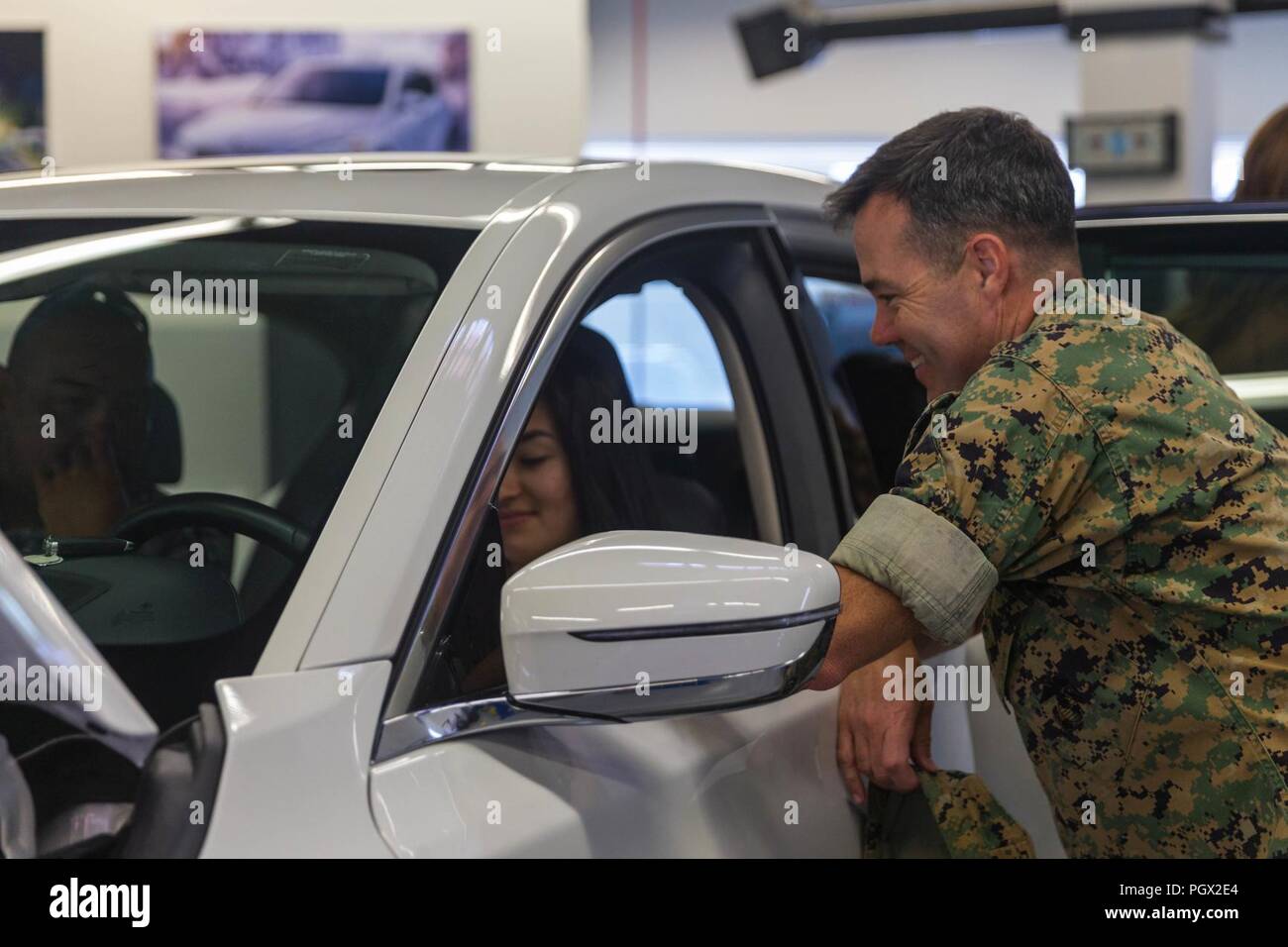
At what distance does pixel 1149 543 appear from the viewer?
1241mm

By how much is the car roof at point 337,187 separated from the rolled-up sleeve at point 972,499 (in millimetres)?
392

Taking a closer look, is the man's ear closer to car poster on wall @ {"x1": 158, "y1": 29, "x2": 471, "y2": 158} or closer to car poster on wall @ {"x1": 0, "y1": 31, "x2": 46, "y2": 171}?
car poster on wall @ {"x1": 158, "y1": 29, "x2": 471, "y2": 158}

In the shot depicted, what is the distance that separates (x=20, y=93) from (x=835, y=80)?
6.06m

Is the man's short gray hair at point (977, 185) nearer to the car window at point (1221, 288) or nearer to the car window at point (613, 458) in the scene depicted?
the car window at point (613, 458)

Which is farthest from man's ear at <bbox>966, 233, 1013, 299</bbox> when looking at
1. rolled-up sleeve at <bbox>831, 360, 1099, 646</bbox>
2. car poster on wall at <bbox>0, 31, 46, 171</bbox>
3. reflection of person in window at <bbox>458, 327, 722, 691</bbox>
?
car poster on wall at <bbox>0, 31, 46, 171</bbox>

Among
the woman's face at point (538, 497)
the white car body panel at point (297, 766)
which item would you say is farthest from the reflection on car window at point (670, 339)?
the white car body panel at point (297, 766)

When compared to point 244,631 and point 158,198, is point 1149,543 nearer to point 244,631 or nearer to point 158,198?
point 244,631

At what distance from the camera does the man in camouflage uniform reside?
119cm

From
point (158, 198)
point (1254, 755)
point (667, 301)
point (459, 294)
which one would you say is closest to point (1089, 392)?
point (1254, 755)

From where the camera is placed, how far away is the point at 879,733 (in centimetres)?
145

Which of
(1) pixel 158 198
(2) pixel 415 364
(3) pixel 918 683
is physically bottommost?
(3) pixel 918 683

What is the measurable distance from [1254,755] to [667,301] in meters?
0.81

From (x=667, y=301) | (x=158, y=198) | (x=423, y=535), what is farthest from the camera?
(x=667, y=301)
